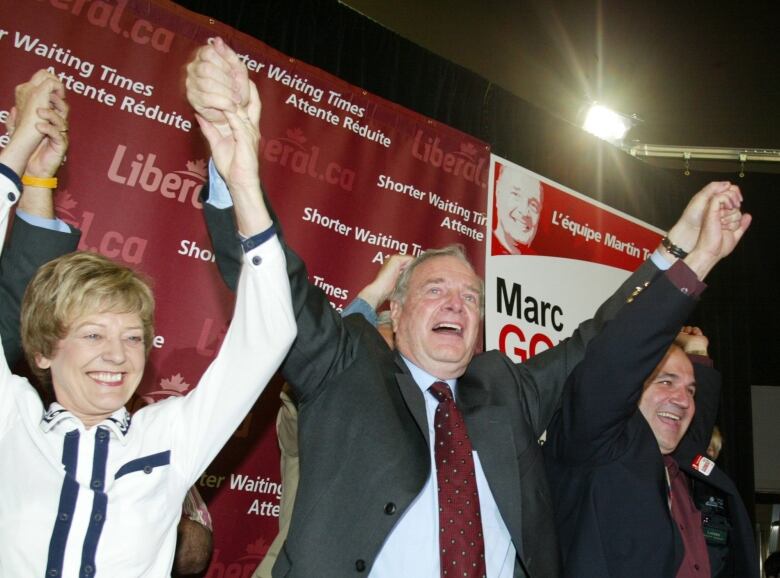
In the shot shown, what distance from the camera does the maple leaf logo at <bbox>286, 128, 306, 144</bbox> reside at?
3.53 meters

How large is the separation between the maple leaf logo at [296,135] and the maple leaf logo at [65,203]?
0.96 metres

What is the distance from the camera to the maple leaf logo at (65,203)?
9.36ft

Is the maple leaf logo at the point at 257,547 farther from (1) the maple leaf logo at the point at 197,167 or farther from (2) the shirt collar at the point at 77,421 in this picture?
(2) the shirt collar at the point at 77,421

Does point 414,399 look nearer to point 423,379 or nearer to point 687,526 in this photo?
point 423,379

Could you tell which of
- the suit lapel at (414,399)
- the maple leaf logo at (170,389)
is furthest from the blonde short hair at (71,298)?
the maple leaf logo at (170,389)

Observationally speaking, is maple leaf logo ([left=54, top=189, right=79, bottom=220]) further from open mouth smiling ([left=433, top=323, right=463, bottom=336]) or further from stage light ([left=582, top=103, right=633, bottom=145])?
stage light ([left=582, top=103, right=633, bottom=145])

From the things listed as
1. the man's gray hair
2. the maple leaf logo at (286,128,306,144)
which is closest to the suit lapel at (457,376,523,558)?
the man's gray hair

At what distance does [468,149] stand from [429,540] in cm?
266

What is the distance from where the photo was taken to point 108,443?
163 cm

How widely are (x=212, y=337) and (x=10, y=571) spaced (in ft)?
5.47

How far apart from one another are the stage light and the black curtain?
0.10 metres

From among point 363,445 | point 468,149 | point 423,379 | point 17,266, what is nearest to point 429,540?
point 363,445

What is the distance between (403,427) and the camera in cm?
207

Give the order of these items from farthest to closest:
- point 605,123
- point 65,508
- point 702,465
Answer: point 605,123 → point 702,465 → point 65,508
